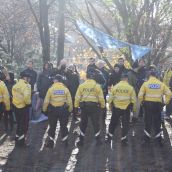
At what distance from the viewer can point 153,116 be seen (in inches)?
456

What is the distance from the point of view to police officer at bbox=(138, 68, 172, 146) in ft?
37.4

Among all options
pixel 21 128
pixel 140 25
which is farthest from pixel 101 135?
pixel 140 25

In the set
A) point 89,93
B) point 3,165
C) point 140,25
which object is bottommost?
point 3,165

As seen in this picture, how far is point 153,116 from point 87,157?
218cm

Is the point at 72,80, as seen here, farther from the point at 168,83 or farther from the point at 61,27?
the point at 61,27

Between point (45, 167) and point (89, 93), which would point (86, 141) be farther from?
point (45, 167)

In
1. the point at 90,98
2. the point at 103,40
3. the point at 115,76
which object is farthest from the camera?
the point at 103,40

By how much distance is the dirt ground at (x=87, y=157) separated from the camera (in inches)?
381

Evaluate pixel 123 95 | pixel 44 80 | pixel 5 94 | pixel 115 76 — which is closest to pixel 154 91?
pixel 123 95

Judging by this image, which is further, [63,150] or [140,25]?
[140,25]

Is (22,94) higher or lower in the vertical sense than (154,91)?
lower

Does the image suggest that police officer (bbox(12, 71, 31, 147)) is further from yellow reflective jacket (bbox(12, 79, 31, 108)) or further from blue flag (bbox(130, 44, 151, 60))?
blue flag (bbox(130, 44, 151, 60))

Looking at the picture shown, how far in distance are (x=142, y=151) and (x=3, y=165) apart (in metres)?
3.40

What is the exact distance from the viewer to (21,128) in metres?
11.5
